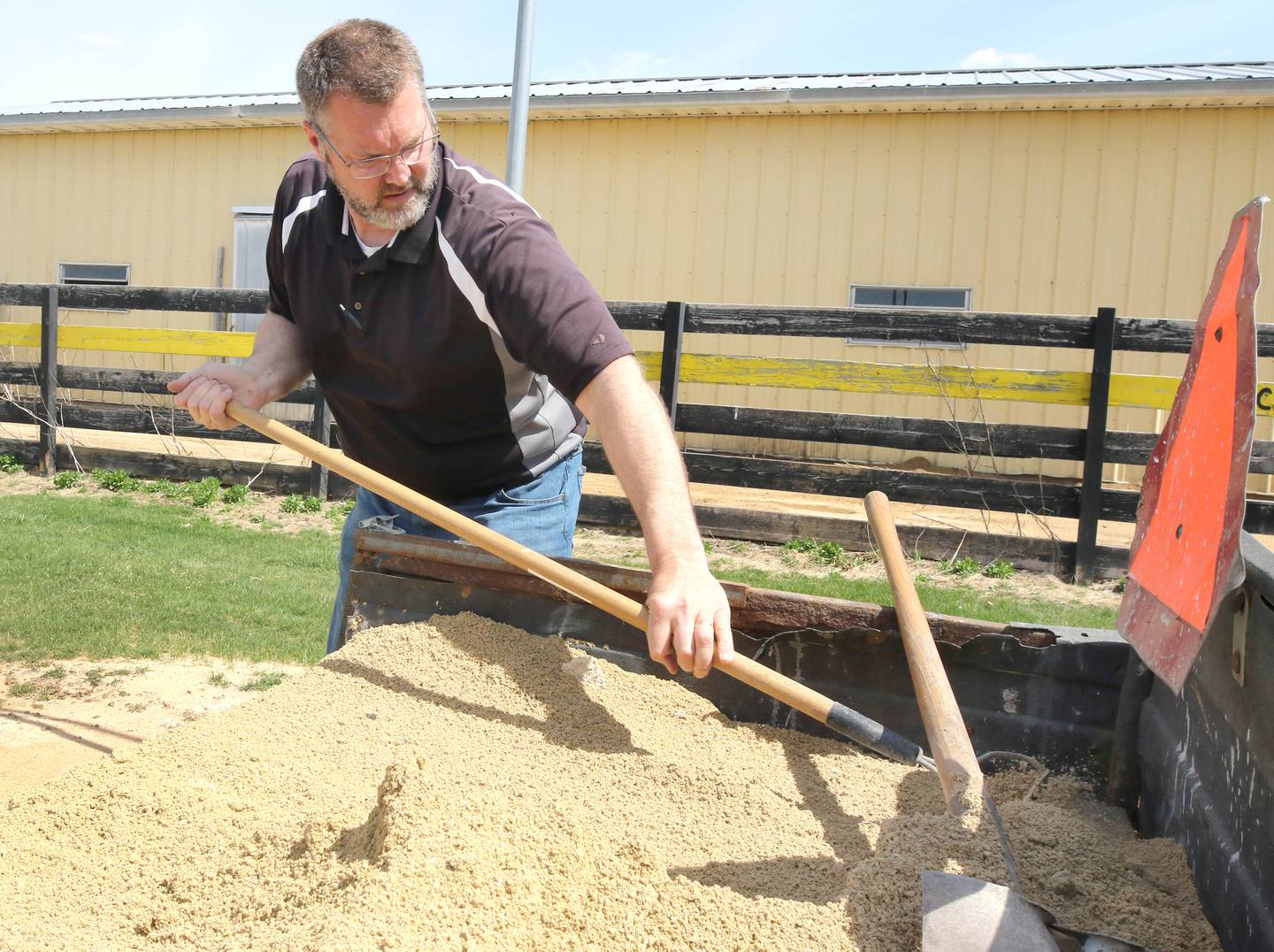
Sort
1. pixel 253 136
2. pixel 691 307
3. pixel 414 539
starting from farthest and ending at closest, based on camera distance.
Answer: pixel 253 136, pixel 691 307, pixel 414 539

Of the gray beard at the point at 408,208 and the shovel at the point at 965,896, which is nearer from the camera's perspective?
the shovel at the point at 965,896

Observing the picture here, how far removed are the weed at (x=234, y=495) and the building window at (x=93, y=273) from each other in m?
5.88

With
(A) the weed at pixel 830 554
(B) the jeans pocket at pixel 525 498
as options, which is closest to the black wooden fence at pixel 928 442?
(A) the weed at pixel 830 554

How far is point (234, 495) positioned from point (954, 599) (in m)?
5.14

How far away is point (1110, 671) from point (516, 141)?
5.21m

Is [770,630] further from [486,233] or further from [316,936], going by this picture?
[316,936]

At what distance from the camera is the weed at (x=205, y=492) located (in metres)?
7.74

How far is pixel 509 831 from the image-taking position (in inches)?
62.6

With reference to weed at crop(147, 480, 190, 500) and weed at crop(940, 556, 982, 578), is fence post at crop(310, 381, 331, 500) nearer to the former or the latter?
weed at crop(147, 480, 190, 500)

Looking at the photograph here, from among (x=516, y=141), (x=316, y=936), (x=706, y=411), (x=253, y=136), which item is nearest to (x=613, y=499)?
(x=706, y=411)

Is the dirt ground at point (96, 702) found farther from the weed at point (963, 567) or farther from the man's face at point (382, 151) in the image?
the weed at point (963, 567)

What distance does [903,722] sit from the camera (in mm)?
2393

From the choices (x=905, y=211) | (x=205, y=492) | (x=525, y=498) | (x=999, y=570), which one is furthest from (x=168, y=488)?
(x=905, y=211)

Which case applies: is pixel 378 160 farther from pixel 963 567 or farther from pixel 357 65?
pixel 963 567
